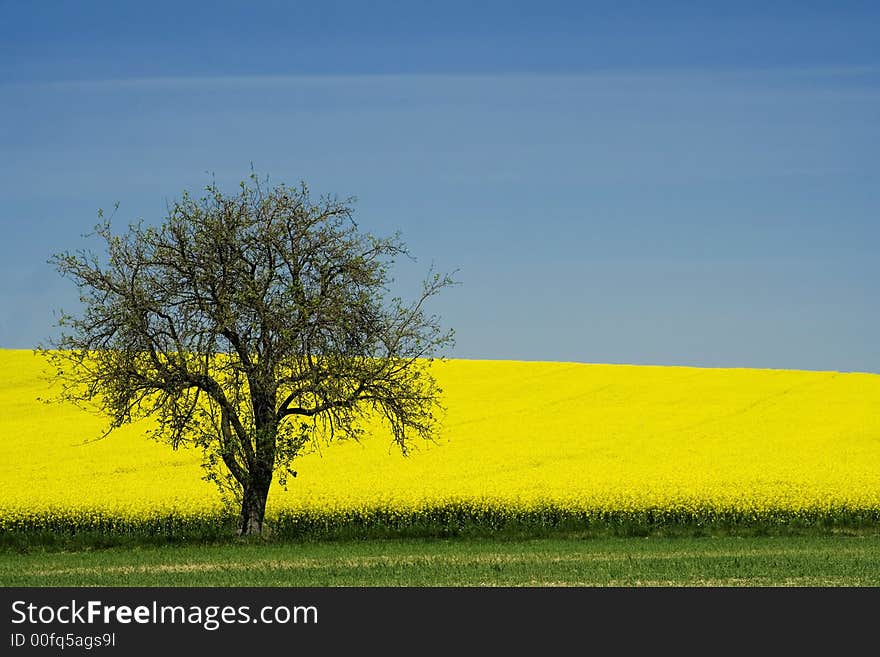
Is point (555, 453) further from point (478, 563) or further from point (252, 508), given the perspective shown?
point (478, 563)

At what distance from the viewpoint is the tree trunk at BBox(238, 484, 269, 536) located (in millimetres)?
26578

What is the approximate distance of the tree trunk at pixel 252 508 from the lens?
2658cm

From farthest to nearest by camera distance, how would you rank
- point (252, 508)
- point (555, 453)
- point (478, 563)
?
point (555, 453) → point (252, 508) → point (478, 563)

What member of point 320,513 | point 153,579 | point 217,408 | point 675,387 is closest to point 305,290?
point 217,408

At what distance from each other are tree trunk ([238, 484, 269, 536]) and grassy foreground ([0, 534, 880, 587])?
674 millimetres

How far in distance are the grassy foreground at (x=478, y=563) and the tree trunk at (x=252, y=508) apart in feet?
2.21

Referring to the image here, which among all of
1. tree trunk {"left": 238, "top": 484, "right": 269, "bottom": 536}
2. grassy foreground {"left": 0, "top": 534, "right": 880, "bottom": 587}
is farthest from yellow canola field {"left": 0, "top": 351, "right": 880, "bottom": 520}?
grassy foreground {"left": 0, "top": 534, "right": 880, "bottom": 587}

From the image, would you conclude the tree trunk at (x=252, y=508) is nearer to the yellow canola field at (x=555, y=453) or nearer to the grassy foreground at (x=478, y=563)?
the grassy foreground at (x=478, y=563)

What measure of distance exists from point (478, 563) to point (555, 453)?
607 inches

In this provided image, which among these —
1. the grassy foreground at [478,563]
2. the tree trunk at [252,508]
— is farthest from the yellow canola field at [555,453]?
the grassy foreground at [478,563]

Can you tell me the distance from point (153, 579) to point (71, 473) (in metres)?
15.8

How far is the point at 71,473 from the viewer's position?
34.0m

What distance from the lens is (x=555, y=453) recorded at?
3591cm

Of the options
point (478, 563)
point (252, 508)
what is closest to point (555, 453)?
point (252, 508)
